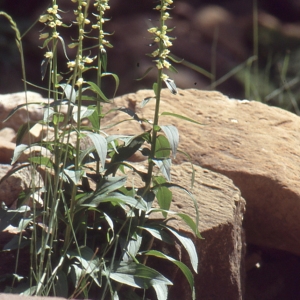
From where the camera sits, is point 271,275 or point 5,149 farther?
point 271,275

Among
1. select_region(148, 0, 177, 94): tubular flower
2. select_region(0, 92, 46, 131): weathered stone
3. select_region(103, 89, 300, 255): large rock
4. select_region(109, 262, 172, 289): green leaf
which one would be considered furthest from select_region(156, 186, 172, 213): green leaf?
select_region(0, 92, 46, 131): weathered stone

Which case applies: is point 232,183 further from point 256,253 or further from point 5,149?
point 5,149

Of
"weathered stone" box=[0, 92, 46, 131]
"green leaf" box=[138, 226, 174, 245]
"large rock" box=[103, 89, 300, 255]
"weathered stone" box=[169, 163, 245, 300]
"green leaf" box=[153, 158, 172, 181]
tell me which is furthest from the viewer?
"weathered stone" box=[0, 92, 46, 131]

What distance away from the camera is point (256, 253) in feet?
9.88

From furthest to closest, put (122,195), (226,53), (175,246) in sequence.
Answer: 1. (226,53)
2. (175,246)
3. (122,195)

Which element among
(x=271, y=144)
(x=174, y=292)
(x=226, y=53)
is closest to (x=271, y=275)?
(x=271, y=144)

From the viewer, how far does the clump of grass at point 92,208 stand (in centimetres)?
177

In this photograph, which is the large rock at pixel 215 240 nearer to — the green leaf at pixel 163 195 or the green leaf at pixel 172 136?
the green leaf at pixel 163 195

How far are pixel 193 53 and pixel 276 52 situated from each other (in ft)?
3.28

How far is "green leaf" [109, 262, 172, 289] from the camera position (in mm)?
1832

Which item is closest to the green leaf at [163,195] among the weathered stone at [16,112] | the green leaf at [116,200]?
the green leaf at [116,200]

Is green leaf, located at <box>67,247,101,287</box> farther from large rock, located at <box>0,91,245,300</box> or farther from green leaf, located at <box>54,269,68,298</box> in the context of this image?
large rock, located at <box>0,91,245,300</box>

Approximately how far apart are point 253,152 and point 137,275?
43.3 inches

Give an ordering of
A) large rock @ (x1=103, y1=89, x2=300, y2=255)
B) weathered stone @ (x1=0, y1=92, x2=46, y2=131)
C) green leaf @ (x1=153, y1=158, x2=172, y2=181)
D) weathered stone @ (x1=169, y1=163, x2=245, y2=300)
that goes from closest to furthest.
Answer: green leaf @ (x1=153, y1=158, x2=172, y2=181)
weathered stone @ (x1=169, y1=163, x2=245, y2=300)
large rock @ (x1=103, y1=89, x2=300, y2=255)
weathered stone @ (x1=0, y1=92, x2=46, y2=131)
